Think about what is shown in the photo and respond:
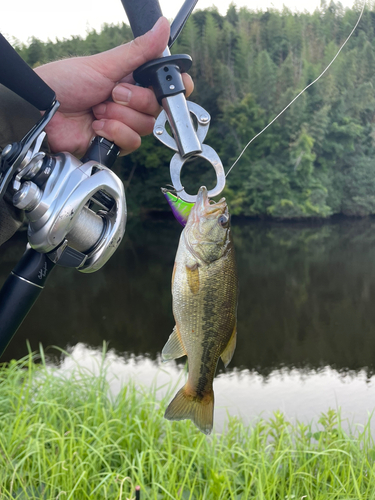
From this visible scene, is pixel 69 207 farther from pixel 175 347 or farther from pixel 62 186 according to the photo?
pixel 175 347

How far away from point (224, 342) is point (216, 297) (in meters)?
0.12

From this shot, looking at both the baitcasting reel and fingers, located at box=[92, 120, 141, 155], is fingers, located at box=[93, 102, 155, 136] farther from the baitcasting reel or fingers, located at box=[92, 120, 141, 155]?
the baitcasting reel

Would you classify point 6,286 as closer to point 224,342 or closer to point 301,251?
point 224,342

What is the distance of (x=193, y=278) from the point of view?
3.68 ft

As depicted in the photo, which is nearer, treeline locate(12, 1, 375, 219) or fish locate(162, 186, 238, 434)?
fish locate(162, 186, 238, 434)

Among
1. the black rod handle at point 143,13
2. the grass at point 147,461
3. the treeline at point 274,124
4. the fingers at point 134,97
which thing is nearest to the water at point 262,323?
the grass at point 147,461

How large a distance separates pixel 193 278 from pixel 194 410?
316 millimetres

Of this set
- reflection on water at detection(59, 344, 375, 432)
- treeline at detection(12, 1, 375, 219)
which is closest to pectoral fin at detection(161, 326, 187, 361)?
reflection on water at detection(59, 344, 375, 432)

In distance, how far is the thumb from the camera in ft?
4.03

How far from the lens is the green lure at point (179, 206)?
1116mm

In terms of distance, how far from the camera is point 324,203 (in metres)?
22.7

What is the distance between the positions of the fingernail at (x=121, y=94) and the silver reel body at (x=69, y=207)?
49 cm

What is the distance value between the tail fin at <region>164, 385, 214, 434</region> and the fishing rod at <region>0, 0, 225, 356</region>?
1.27ft

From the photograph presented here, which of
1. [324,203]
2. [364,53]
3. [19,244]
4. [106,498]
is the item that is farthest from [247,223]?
[106,498]
